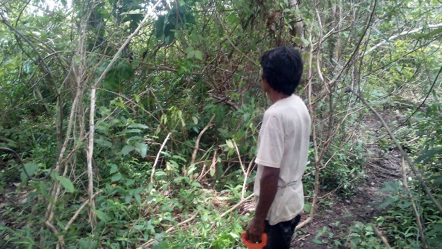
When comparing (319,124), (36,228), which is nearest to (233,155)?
(319,124)

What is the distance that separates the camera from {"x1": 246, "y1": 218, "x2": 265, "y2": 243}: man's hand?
7.07 feet

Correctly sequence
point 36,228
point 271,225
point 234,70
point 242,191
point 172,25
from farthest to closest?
point 234,70
point 172,25
point 242,191
point 36,228
point 271,225

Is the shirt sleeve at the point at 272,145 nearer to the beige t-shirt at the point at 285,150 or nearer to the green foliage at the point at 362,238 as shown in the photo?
the beige t-shirt at the point at 285,150

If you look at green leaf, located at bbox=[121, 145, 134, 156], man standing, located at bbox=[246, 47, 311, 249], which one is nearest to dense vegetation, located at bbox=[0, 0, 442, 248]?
green leaf, located at bbox=[121, 145, 134, 156]

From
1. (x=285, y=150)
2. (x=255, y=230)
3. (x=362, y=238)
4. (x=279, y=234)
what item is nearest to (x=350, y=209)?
(x=362, y=238)

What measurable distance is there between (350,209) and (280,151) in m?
2.34

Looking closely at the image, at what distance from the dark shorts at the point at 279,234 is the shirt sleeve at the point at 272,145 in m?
0.43

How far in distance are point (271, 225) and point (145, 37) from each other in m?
3.31

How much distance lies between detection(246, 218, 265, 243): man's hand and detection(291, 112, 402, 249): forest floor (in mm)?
1358

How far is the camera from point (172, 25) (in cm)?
416

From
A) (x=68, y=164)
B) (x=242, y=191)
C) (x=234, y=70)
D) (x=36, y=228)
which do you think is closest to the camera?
(x=36, y=228)

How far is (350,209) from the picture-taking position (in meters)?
3.99

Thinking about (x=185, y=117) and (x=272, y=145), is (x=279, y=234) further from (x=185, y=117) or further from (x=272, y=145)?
(x=185, y=117)

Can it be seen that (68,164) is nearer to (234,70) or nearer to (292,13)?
(234,70)
